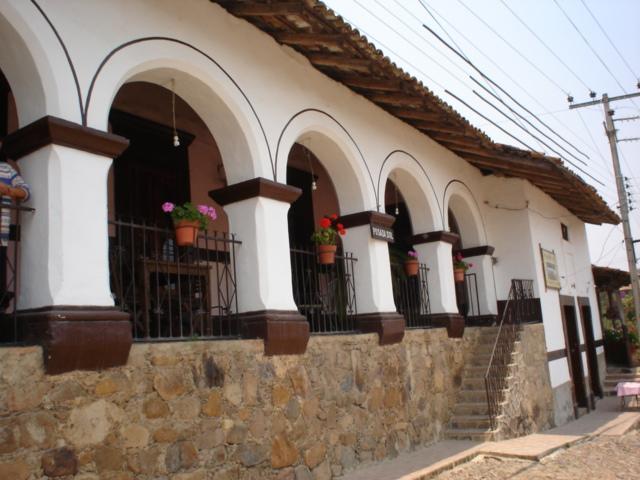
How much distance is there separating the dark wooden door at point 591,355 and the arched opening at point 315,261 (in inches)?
296

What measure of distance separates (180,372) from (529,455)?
4.17 meters

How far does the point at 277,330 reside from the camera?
5.73 m

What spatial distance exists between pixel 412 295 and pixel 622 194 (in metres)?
10.1

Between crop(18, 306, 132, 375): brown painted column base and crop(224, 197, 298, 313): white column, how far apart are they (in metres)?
1.69

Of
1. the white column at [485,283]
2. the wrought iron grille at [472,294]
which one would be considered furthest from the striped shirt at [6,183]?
the white column at [485,283]

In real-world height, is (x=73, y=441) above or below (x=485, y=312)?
below

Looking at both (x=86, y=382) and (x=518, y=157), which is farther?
(x=518, y=157)

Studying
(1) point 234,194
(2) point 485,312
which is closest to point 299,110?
(1) point 234,194

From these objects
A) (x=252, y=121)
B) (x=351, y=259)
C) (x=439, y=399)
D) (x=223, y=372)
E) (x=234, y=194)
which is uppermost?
(x=252, y=121)

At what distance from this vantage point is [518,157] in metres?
10.5

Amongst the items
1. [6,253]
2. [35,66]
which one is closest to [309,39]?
[35,66]

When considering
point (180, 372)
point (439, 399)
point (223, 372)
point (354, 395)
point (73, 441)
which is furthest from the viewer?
point (439, 399)

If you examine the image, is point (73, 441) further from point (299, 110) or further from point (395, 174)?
point (395, 174)

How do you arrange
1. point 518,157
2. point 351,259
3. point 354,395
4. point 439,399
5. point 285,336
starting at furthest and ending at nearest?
point 518,157 < point 439,399 < point 351,259 < point 354,395 < point 285,336
